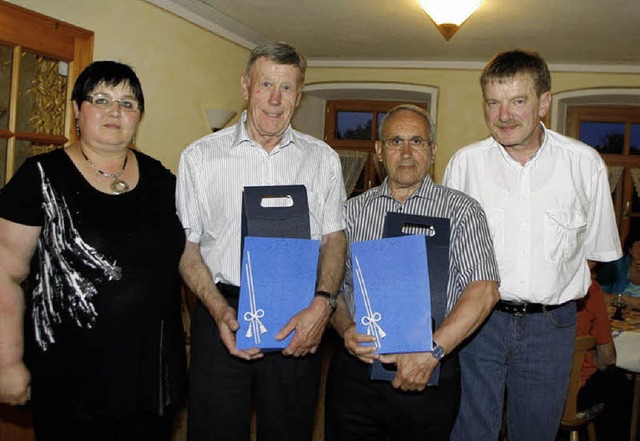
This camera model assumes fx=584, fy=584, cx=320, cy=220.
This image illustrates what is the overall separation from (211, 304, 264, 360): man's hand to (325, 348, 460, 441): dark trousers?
0.30 m

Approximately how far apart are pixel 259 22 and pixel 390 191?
3825mm

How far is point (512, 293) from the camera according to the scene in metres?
1.99

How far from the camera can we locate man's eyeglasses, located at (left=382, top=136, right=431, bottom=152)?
1.87 m

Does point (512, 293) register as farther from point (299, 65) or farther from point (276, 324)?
point (299, 65)

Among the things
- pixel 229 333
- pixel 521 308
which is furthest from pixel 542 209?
pixel 229 333

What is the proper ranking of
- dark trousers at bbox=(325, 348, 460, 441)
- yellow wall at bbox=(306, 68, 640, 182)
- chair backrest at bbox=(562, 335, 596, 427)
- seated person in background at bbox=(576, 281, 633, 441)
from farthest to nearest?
yellow wall at bbox=(306, 68, 640, 182) → seated person in background at bbox=(576, 281, 633, 441) → chair backrest at bbox=(562, 335, 596, 427) → dark trousers at bbox=(325, 348, 460, 441)

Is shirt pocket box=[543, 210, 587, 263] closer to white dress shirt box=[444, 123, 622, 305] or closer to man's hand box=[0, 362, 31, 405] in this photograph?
white dress shirt box=[444, 123, 622, 305]

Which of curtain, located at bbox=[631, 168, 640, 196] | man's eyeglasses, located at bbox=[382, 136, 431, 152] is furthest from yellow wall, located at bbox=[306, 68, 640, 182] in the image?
man's eyeglasses, located at bbox=[382, 136, 431, 152]

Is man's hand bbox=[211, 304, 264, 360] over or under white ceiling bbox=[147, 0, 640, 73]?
under

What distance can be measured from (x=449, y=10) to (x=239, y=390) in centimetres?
294

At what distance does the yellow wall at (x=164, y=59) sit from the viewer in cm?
382

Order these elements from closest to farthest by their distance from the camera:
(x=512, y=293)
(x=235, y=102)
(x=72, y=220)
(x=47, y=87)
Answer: (x=72, y=220) < (x=512, y=293) < (x=47, y=87) < (x=235, y=102)

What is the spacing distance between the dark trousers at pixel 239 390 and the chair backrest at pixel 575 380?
1.45 meters

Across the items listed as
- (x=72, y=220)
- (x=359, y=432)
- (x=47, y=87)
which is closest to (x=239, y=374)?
(x=359, y=432)
